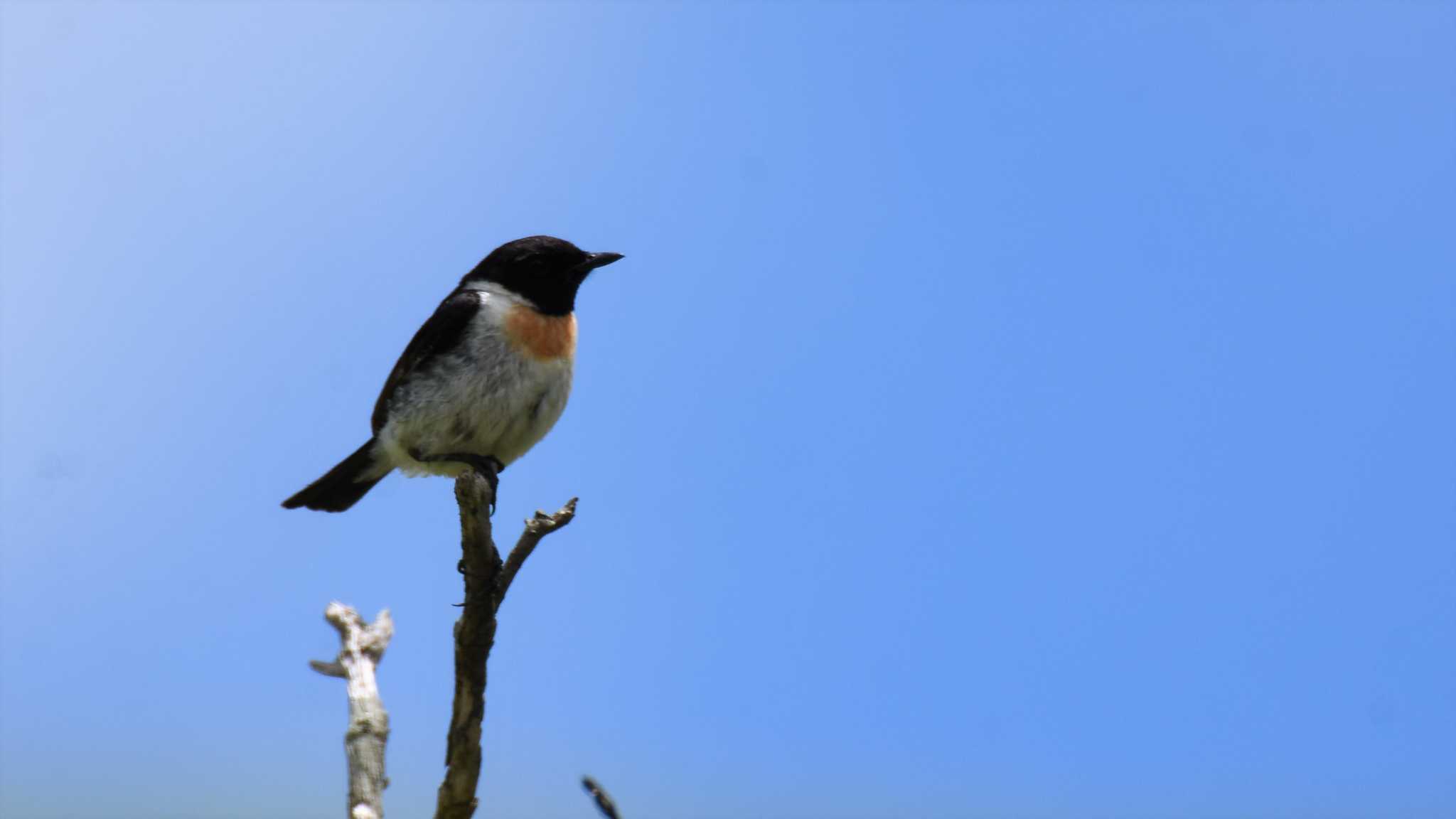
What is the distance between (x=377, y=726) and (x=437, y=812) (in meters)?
0.42

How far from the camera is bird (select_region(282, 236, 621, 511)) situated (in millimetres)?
6504

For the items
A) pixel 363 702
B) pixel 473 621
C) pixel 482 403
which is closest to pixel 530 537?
pixel 473 621

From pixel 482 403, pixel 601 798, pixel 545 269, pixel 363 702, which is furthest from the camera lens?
pixel 545 269

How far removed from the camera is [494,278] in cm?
712

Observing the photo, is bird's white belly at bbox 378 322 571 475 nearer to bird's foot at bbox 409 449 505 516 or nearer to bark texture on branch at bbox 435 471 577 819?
bird's foot at bbox 409 449 505 516

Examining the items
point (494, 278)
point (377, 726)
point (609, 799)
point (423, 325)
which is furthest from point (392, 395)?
point (609, 799)

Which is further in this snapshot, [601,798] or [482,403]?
[482,403]

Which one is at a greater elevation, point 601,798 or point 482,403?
point 482,403

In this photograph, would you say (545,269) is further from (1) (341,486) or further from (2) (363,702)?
(2) (363,702)

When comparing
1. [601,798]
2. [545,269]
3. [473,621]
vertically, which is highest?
[545,269]

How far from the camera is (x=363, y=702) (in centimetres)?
516

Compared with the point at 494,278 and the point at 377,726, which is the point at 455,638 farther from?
the point at 494,278

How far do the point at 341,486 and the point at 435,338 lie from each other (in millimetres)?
1308

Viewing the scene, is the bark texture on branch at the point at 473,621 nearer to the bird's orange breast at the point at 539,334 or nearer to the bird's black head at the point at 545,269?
the bird's orange breast at the point at 539,334
